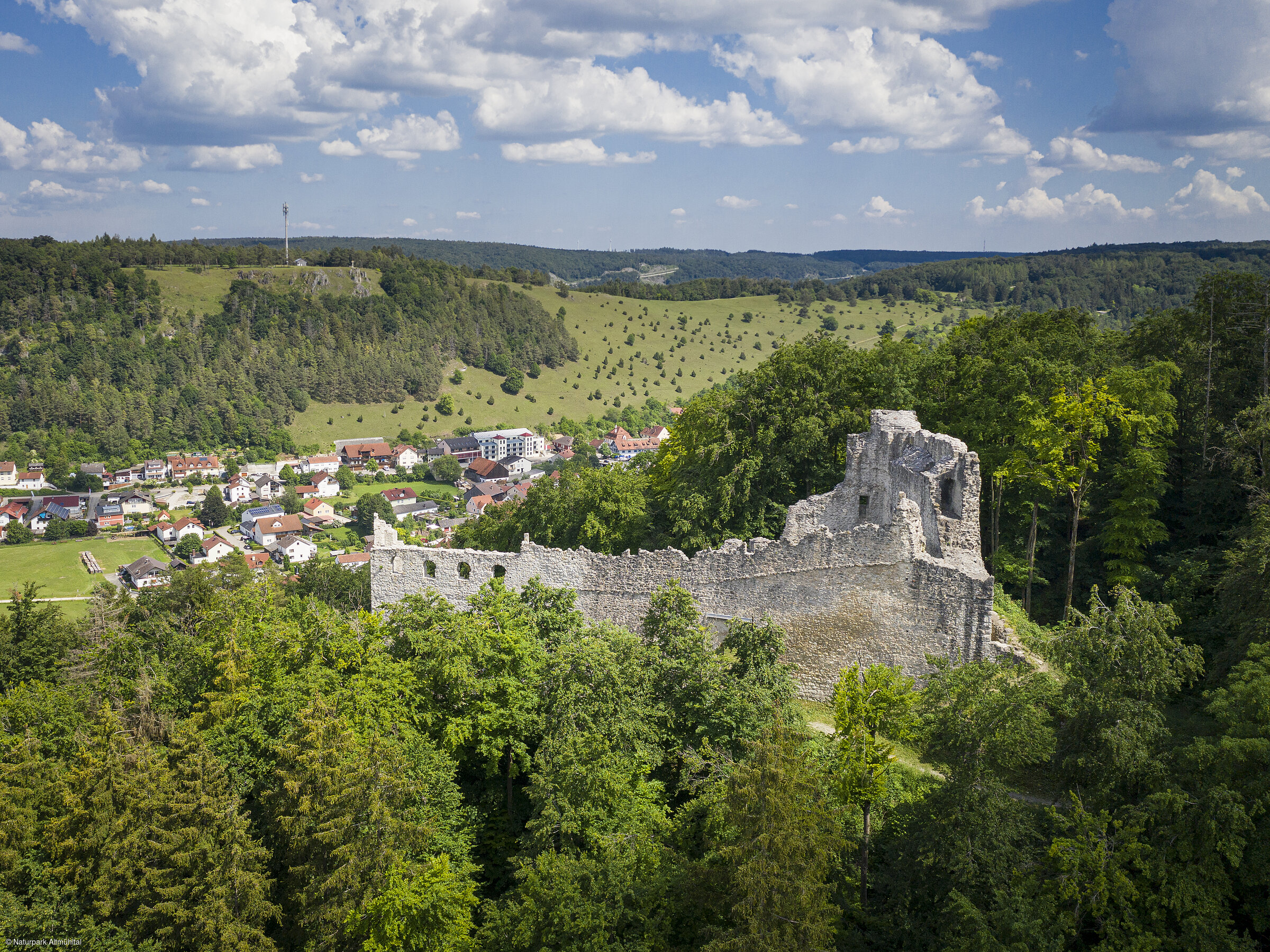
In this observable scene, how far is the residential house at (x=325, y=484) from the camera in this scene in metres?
135

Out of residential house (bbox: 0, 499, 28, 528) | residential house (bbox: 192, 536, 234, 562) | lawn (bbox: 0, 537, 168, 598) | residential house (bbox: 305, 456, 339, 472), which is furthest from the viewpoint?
residential house (bbox: 305, 456, 339, 472)

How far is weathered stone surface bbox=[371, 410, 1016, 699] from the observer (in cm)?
2028

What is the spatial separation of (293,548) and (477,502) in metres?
27.9

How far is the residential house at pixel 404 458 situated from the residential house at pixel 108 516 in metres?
43.4

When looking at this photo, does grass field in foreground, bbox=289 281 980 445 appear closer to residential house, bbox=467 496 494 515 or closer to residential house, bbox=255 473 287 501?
residential house, bbox=255 473 287 501

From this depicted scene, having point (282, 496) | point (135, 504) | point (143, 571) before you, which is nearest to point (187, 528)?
point (135, 504)

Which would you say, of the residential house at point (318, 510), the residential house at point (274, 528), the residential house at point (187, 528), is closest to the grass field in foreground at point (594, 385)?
the residential house at point (318, 510)

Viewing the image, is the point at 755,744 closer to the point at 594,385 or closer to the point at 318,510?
the point at 318,510

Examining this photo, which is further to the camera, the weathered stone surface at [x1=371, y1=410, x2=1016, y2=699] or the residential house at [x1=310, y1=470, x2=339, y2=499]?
the residential house at [x1=310, y1=470, x2=339, y2=499]

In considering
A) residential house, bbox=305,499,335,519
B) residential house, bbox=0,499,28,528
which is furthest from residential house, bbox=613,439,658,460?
residential house, bbox=0,499,28,528

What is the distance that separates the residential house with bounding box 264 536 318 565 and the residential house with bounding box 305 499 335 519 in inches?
533

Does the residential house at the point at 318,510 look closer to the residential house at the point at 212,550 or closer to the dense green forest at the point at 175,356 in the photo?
the residential house at the point at 212,550

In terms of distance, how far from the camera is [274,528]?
114m

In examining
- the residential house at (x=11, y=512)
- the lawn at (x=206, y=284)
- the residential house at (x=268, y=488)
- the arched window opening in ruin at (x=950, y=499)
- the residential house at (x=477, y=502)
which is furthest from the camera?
the lawn at (x=206, y=284)
